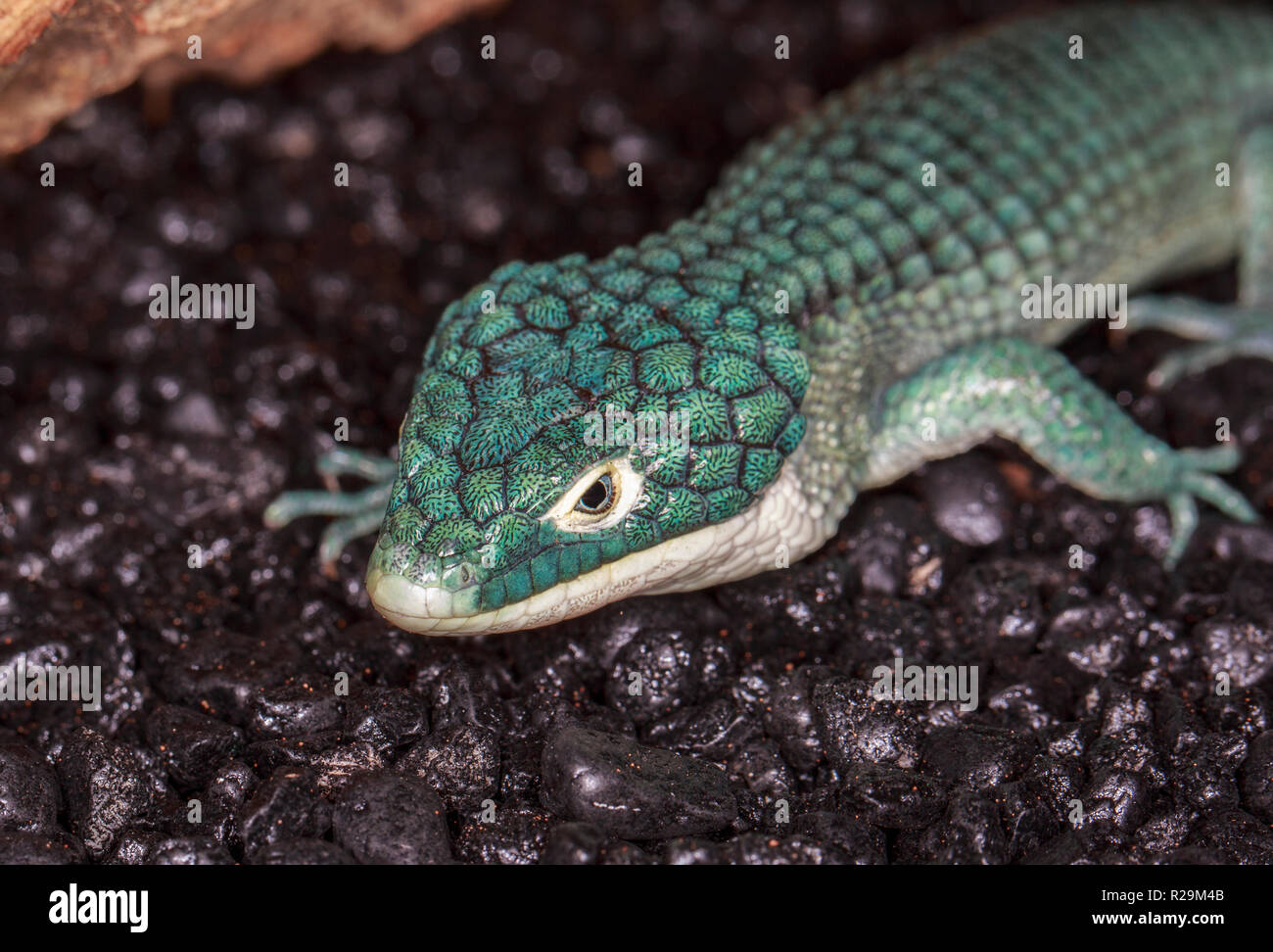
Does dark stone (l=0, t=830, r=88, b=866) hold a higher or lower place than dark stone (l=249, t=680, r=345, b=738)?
lower

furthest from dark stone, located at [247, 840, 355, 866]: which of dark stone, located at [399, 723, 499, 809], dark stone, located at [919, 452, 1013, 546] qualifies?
dark stone, located at [919, 452, 1013, 546]

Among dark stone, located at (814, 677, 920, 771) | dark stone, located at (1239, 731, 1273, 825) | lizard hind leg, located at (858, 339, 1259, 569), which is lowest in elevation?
dark stone, located at (1239, 731, 1273, 825)

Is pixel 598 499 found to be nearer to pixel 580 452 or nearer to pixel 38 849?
pixel 580 452

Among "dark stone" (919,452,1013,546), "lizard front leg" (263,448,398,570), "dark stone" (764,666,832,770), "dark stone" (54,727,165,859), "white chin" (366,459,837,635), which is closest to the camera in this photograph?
"white chin" (366,459,837,635)

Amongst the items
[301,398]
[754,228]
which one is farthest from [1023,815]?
[301,398]

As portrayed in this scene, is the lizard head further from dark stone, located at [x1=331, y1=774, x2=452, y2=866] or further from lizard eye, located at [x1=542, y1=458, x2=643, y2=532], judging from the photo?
dark stone, located at [x1=331, y1=774, x2=452, y2=866]
